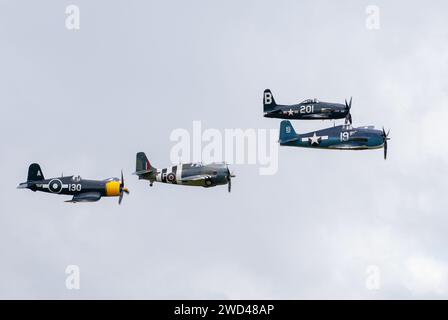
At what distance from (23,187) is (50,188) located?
3.01m

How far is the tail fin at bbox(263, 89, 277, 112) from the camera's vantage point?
167875 mm

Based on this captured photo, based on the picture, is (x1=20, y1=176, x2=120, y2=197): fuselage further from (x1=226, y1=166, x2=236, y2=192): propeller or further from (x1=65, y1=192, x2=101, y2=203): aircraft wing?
(x1=226, y1=166, x2=236, y2=192): propeller

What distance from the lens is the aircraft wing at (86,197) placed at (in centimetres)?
14588

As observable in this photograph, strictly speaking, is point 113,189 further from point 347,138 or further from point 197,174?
point 347,138

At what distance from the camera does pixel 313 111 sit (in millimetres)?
165500

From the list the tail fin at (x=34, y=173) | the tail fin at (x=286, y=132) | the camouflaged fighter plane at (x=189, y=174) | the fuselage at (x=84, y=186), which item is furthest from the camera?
the tail fin at (x=286, y=132)

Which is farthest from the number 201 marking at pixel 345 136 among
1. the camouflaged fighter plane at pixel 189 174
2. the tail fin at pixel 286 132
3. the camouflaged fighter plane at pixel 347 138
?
the camouflaged fighter plane at pixel 189 174

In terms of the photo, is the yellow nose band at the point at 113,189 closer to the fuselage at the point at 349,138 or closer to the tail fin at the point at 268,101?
the fuselage at the point at 349,138

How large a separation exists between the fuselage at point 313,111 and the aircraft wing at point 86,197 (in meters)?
29.4

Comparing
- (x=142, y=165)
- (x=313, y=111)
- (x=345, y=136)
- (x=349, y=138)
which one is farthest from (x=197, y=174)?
(x=313, y=111)

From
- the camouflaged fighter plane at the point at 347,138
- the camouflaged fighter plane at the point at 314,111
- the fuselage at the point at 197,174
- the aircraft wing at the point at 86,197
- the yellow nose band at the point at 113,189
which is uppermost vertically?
the camouflaged fighter plane at the point at 314,111
